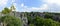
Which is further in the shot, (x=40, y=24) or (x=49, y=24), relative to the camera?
(x=40, y=24)

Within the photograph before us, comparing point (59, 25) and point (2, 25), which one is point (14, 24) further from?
point (59, 25)

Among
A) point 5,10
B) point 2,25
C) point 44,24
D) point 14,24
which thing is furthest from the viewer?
point 5,10

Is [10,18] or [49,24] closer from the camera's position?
[10,18]

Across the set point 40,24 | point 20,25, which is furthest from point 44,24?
point 20,25

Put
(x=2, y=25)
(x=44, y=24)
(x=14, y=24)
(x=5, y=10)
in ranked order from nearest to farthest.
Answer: (x=14, y=24) → (x=2, y=25) → (x=44, y=24) → (x=5, y=10)

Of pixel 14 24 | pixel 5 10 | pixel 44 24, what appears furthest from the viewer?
pixel 5 10

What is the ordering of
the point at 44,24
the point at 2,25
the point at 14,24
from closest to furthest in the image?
1. the point at 14,24
2. the point at 2,25
3. the point at 44,24

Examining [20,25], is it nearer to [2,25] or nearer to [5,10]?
[2,25]

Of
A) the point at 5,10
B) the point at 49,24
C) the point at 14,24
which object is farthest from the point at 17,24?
the point at 5,10
